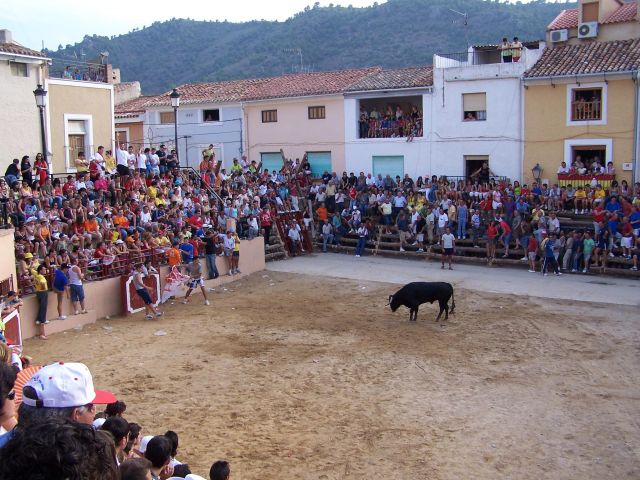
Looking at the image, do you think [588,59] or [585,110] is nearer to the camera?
[585,110]

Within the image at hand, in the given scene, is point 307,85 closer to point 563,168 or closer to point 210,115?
point 210,115

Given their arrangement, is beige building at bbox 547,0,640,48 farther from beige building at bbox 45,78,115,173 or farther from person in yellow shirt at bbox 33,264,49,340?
person in yellow shirt at bbox 33,264,49,340

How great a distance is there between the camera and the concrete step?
58.7 ft

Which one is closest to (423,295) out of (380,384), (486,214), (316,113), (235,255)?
(380,384)

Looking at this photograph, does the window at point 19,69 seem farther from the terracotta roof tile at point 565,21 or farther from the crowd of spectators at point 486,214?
the terracotta roof tile at point 565,21

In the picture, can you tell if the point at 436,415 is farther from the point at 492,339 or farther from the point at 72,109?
the point at 72,109

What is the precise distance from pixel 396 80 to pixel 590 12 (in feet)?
29.0

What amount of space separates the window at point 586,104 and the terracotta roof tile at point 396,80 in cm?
644

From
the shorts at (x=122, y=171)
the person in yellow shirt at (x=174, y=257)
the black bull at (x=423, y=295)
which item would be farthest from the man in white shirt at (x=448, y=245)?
the shorts at (x=122, y=171)

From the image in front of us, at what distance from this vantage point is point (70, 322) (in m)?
18.5

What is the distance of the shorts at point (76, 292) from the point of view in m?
18.4

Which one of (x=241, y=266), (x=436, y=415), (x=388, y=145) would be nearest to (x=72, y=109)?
(x=241, y=266)

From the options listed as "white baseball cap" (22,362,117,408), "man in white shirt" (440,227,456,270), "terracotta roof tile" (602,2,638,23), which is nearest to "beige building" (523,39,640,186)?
"terracotta roof tile" (602,2,638,23)

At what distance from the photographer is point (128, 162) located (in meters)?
26.8
